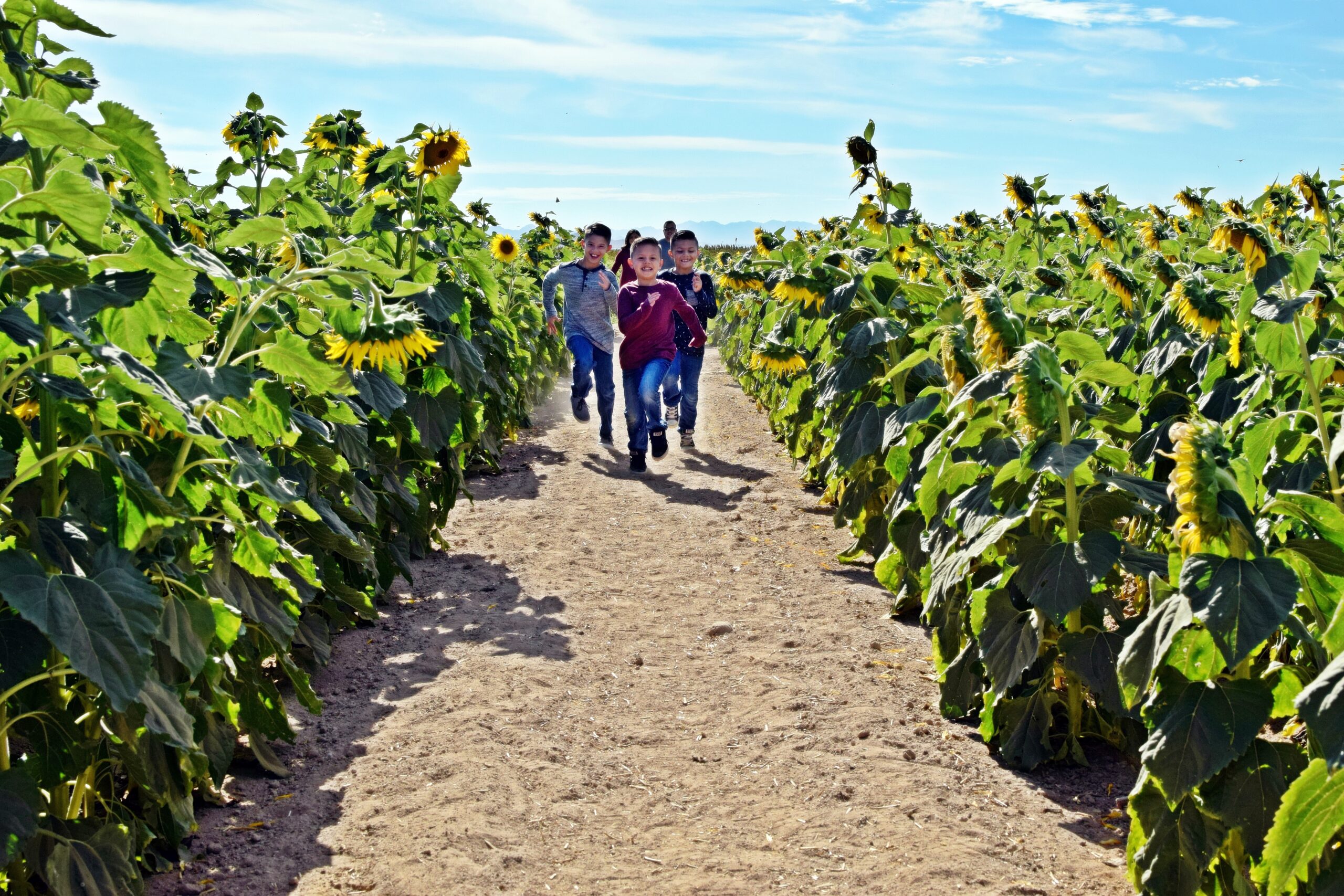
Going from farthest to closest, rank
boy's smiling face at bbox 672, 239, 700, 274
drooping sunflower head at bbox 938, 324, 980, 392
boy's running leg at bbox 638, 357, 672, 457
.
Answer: boy's smiling face at bbox 672, 239, 700, 274, boy's running leg at bbox 638, 357, 672, 457, drooping sunflower head at bbox 938, 324, 980, 392

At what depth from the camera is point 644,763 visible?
399 centimetres

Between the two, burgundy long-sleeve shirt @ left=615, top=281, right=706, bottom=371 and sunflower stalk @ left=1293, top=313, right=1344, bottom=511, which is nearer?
sunflower stalk @ left=1293, top=313, right=1344, bottom=511

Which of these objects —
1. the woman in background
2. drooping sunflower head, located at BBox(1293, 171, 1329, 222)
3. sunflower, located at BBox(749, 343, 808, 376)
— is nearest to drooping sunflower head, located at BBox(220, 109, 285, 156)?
sunflower, located at BBox(749, 343, 808, 376)

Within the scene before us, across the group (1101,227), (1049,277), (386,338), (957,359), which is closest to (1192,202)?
(1101,227)

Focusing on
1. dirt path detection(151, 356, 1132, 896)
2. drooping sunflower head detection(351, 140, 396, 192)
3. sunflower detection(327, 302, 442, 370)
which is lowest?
dirt path detection(151, 356, 1132, 896)

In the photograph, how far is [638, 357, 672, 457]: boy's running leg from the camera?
935 centimetres

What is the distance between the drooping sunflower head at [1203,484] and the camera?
2273mm

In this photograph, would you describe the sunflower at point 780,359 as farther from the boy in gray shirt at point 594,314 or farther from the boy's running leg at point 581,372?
the boy's running leg at point 581,372

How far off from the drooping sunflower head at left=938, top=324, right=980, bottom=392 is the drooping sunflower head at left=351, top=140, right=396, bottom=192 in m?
3.08

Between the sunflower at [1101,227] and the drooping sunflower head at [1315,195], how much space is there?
1.48 m

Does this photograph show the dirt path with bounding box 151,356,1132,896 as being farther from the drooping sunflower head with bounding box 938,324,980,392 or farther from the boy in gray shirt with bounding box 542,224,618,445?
the boy in gray shirt with bounding box 542,224,618,445

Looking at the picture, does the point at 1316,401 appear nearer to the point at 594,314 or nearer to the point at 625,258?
the point at 594,314

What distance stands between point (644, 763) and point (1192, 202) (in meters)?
5.59

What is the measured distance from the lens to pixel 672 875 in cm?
325
